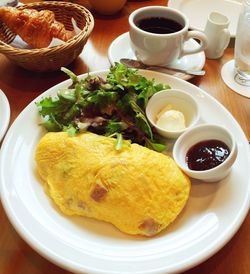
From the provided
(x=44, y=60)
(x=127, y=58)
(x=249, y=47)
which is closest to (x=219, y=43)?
(x=249, y=47)

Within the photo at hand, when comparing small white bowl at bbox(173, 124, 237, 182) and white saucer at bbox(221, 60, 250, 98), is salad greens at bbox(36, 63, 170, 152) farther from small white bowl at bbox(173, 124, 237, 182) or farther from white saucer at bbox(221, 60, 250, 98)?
white saucer at bbox(221, 60, 250, 98)

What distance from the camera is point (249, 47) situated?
50.3 inches

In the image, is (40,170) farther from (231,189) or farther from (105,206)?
(231,189)

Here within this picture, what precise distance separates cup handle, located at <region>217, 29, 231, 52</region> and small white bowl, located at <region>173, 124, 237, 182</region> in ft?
1.93

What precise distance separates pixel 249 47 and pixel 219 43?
0.15m

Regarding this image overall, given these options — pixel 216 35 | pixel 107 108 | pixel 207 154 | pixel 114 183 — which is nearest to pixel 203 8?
pixel 216 35

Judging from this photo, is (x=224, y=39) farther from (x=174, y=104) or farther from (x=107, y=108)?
(x=107, y=108)

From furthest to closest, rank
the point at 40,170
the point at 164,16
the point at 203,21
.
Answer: the point at 203,21
the point at 164,16
the point at 40,170

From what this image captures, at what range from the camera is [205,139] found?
0.96 metres

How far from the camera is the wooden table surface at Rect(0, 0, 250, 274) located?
82 centimetres

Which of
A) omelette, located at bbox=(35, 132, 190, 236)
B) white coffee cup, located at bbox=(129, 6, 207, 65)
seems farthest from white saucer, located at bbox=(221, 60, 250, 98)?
omelette, located at bbox=(35, 132, 190, 236)

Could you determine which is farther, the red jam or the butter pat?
the butter pat

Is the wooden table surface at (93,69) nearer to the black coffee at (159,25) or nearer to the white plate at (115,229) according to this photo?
the white plate at (115,229)

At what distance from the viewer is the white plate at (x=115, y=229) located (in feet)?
2.39
